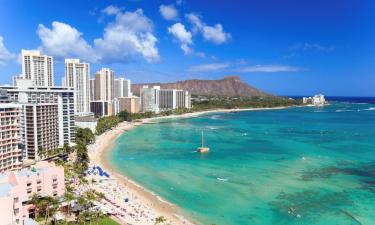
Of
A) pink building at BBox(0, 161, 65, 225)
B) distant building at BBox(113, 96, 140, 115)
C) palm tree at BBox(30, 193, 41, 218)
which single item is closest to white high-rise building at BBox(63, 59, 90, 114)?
distant building at BBox(113, 96, 140, 115)

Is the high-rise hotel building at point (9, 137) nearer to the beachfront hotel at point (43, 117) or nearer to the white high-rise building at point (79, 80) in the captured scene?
the beachfront hotel at point (43, 117)

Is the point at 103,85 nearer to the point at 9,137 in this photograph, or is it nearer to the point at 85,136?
the point at 85,136

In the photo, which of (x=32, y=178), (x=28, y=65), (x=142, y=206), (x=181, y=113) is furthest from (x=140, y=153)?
(x=181, y=113)

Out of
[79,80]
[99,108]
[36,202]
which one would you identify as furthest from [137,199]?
[99,108]

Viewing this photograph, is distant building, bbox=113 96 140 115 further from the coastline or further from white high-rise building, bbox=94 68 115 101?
the coastline

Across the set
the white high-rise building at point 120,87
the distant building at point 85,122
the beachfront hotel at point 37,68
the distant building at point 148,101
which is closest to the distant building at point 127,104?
the distant building at point 148,101

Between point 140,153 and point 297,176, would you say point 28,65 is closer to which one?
point 140,153
